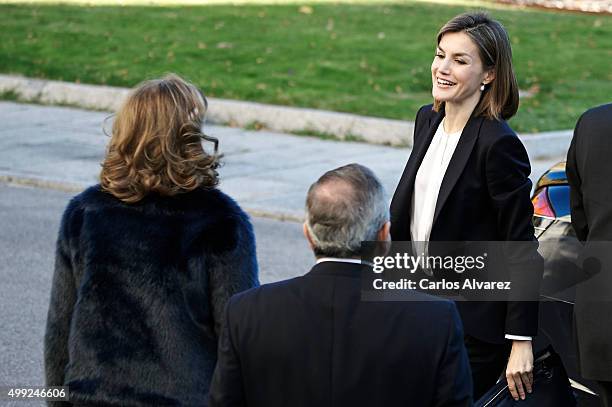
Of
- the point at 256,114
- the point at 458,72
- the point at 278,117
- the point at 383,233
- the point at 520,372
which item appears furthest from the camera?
the point at 256,114

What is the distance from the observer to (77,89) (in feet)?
51.2

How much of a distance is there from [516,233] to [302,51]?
47.9 feet

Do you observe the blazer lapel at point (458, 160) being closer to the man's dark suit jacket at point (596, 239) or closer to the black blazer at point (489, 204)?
the black blazer at point (489, 204)

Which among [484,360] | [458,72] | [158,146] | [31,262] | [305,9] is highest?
[305,9]

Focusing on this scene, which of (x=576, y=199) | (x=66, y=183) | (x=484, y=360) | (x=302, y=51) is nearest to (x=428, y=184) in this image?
(x=576, y=199)

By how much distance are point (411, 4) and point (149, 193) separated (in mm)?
21210

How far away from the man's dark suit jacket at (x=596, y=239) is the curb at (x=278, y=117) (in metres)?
9.07

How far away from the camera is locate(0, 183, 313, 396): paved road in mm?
6406

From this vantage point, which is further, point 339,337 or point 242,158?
point 242,158

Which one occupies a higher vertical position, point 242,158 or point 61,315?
point 61,315

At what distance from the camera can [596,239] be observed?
3389 millimetres

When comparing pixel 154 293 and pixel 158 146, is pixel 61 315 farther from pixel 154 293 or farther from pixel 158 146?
pixel 158 146

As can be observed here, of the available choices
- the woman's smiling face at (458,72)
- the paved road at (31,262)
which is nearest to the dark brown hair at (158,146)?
the woman's smiling face at (458,72)

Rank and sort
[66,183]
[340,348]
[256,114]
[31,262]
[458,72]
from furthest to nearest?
1. [256,114]
2. [66,183]
3. [31,262]
4. [458,72]
5. [340,348]
